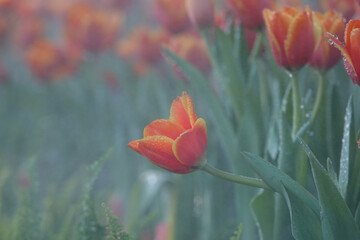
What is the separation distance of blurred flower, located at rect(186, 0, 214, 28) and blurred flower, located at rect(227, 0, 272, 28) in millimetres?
75

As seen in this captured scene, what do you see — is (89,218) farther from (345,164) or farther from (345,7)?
(345,7)

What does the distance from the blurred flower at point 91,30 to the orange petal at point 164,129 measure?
1.13 metres

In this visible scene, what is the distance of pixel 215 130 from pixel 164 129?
0.61m

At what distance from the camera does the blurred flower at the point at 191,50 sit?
39.1 inches

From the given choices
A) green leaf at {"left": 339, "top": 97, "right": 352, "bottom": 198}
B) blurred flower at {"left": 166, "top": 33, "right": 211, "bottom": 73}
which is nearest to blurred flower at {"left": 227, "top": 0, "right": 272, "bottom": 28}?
green leaf at {"left": 339, "top": 97, "right": 352, "bottom": 198}

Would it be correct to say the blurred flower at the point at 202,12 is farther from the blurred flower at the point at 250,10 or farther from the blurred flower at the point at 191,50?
the blurred flower at the point at 191,50

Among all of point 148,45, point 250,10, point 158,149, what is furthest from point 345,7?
point 148,45

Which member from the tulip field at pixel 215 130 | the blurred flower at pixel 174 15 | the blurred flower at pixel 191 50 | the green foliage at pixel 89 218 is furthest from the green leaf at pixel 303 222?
the blurred flower at pixel 174 15

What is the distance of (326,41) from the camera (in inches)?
20.8

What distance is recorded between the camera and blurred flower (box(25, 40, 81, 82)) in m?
1.64

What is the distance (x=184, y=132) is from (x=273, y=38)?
0.17m

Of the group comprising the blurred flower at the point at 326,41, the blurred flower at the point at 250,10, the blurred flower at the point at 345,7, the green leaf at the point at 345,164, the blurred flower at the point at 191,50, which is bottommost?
the green leaf at the point at 345,164

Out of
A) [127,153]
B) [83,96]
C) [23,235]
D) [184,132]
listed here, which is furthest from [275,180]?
[83,96]

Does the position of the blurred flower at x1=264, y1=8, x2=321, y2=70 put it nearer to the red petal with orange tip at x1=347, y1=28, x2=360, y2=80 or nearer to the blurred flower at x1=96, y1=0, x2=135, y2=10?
the red petal with orange tip at x1=347, y1=28, x2=360, y2=80
